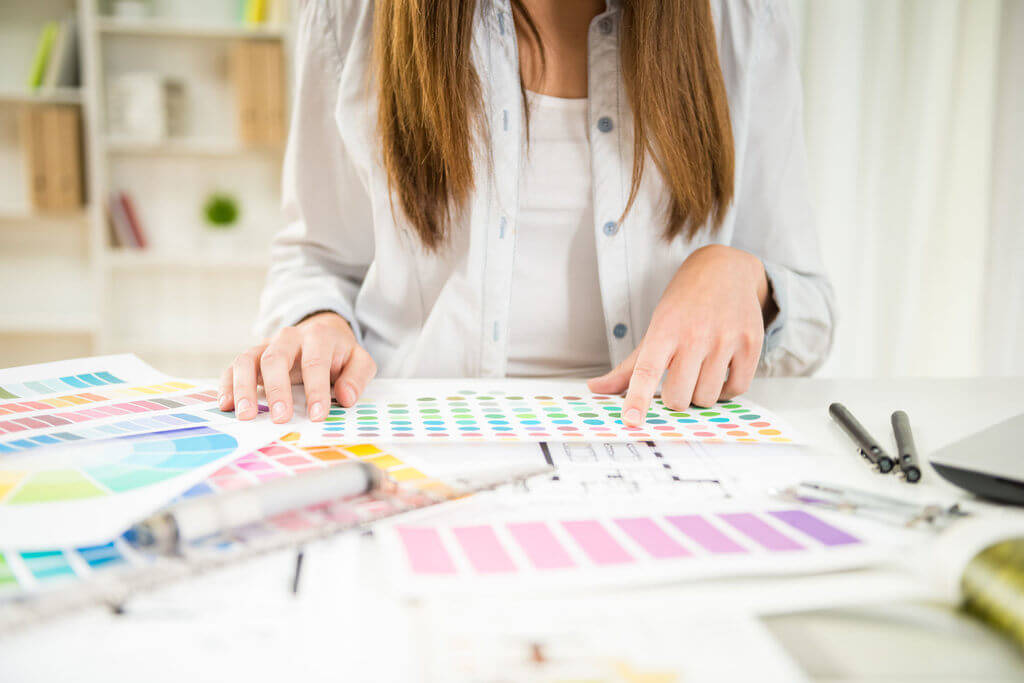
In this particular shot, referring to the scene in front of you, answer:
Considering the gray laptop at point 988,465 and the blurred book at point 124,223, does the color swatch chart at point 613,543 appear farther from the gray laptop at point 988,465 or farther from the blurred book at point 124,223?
the blurred book at point 124,223

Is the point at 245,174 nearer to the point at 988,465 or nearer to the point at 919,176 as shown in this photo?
the point at 919,176

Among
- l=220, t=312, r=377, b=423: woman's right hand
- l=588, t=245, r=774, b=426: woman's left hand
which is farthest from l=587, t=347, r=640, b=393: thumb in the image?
l=220, t=312, r=377, b=423: woman's right hand

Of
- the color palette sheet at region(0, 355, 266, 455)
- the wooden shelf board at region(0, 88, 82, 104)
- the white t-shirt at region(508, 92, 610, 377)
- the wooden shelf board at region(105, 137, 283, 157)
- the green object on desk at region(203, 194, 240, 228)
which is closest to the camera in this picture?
the color palette sheet at region(0, 355, 266, 455)

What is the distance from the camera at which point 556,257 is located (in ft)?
2.90

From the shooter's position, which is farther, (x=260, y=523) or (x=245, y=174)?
(x=245, y=174)

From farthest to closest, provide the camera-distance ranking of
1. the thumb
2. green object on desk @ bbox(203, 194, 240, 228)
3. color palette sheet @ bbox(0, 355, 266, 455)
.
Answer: green object on desk @ bbox(203, 194, 240, 228) → the thumb → color palette sheet @ bbox(0, 355, 266, 455)

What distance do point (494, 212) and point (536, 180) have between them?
0.25 feet

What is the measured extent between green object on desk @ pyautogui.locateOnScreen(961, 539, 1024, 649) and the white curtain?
1.94 metres

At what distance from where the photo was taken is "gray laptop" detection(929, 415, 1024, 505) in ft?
1.26

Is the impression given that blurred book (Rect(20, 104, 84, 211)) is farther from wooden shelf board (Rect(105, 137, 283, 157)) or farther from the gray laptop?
the gray laptop

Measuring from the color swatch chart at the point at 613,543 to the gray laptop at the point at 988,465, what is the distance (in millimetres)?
101

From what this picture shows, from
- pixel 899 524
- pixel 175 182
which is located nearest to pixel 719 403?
pixel 899 524


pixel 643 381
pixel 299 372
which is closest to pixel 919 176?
pixel 643 381

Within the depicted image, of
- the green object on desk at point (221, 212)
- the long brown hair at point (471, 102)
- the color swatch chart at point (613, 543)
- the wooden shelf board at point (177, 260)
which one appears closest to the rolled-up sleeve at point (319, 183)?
the long brown hair at point (471, 102)
